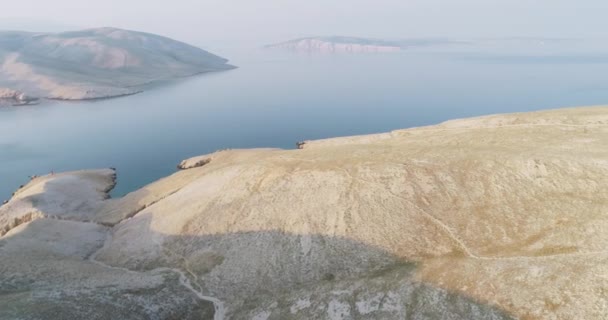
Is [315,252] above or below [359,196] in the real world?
below

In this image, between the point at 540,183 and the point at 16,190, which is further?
the point at 16,190

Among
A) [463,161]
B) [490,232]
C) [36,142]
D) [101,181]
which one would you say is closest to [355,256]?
[490,232]

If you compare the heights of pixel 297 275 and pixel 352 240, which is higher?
pixel 352 240

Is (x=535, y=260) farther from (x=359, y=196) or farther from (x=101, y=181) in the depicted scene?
(x=101, y=181)

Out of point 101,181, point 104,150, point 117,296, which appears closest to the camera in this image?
point 117,296

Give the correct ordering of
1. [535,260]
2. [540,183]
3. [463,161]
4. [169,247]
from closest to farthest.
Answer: [535,260] → [540,183] → [169,247] → [463,161]

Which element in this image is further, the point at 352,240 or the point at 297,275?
the point at 352,240
